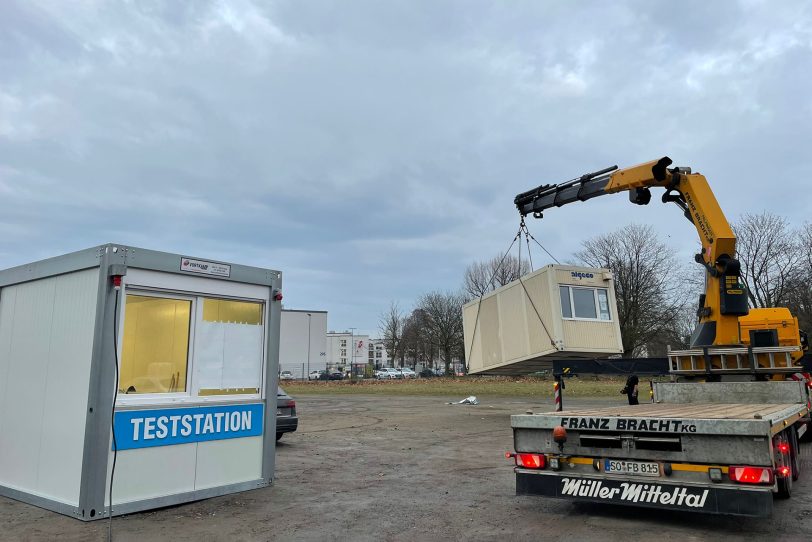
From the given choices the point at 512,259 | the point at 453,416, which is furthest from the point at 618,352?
the point at 512,259

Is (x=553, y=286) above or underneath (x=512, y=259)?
underneath

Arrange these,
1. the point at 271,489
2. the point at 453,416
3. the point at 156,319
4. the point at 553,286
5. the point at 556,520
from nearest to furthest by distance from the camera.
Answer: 1. the point at 556,520
2. the point at 156,319
3. the point at 271,489
4. the point at 553,286
5. the point at 453,416

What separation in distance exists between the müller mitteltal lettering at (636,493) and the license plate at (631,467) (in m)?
0.11

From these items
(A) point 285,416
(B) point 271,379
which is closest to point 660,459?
(B) point 271,379

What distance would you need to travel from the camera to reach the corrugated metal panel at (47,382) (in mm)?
6082

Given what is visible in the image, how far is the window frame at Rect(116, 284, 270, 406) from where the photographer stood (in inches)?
244

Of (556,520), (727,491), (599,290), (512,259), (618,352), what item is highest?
(512,259)

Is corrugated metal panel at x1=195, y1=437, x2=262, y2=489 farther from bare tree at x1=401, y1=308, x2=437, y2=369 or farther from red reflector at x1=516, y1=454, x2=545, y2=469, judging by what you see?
bare tree at x1=401, y1=308, x2=437, y2=369

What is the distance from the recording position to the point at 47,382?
6570 mm

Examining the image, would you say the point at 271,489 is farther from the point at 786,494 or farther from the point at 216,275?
the point at 786,494

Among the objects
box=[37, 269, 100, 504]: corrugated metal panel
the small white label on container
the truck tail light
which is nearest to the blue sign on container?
box=[37, 269, 100, 504]: corrugated metal panel

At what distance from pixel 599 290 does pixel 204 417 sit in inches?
404

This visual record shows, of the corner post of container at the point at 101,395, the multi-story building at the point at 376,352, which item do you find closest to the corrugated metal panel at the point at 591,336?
the corner post of container at the point at 101,395

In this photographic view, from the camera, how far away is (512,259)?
6150 centimetres
